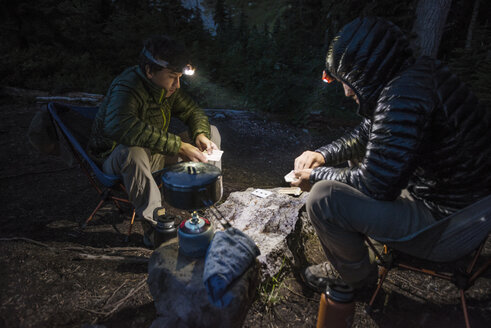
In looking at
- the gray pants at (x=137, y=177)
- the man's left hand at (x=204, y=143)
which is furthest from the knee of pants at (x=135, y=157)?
the man's left hand at (x=204, y=143)

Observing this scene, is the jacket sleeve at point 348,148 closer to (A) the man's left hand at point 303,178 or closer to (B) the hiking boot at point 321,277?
(A) the man's left hand at point 303,178

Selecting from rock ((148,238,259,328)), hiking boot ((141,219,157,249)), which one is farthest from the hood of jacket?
hiking boot ((141,219,157,249))

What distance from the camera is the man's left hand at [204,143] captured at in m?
3.03

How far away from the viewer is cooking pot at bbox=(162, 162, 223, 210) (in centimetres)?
154

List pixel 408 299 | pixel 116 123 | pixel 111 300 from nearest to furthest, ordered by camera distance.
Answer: pixel 111 300 → pixel 408 299 → pixel 116 123

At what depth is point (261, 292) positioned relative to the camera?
83.6 inches

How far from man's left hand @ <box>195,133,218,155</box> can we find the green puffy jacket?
0.09m

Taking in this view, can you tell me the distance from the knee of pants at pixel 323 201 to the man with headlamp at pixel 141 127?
1.24 metres

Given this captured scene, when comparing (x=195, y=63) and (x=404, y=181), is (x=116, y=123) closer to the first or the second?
(x=404, y=181)

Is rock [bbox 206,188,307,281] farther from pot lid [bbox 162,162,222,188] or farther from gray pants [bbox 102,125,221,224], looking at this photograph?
pot lid [bbox 162,162,222,188]

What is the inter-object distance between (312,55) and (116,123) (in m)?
7.74

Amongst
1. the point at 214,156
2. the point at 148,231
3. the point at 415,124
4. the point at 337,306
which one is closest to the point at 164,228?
the point at 148,231

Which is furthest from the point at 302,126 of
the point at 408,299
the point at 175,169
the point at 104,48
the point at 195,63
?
the point at 104,48

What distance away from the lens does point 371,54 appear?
65.7 inches
